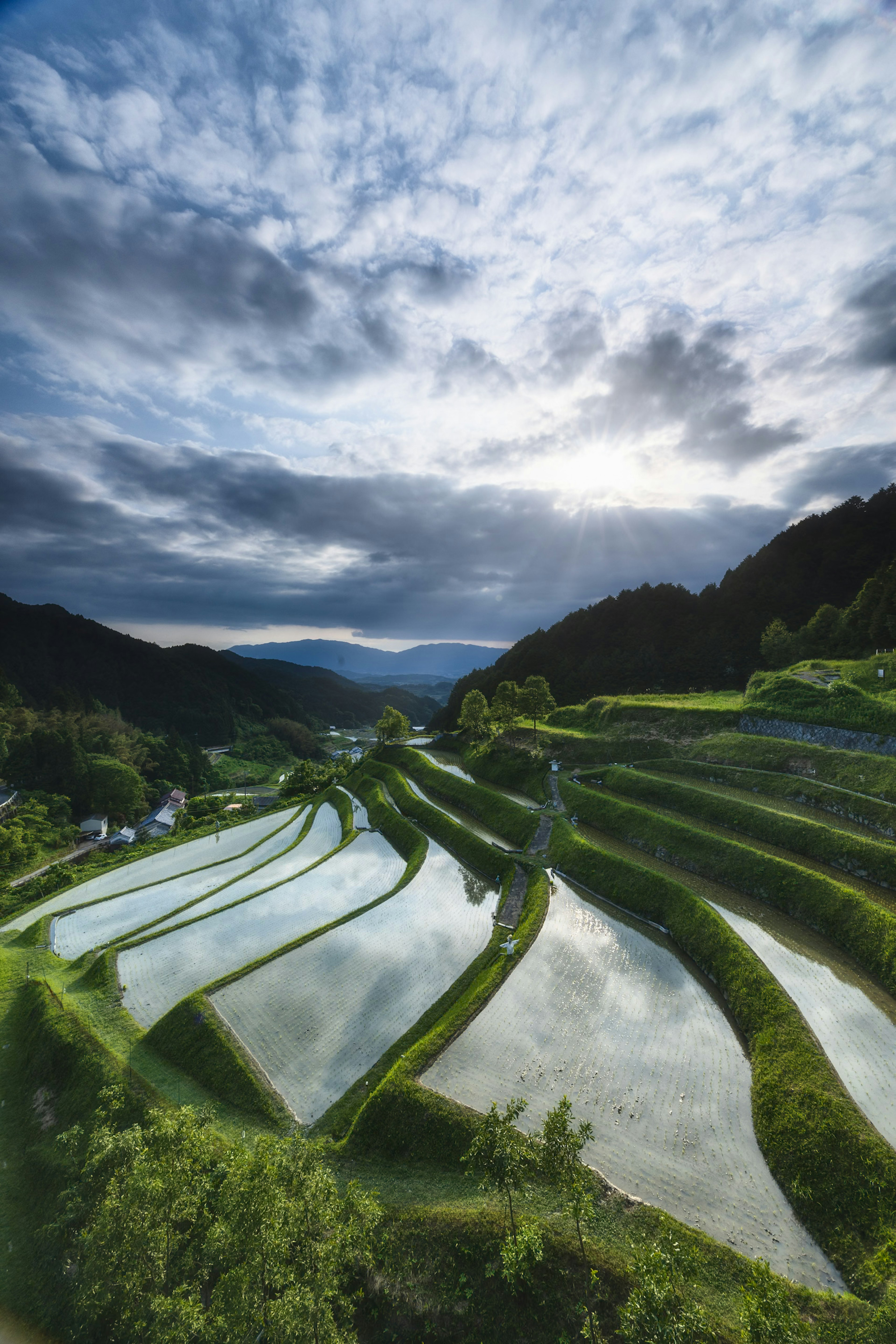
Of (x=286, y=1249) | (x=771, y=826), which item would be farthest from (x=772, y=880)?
(x=286, y=1249)

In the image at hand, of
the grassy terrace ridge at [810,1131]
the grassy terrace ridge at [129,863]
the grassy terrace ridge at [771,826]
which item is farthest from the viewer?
the grassy terrace ridge at [129,863]

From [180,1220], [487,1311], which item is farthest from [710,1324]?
[180,1220]

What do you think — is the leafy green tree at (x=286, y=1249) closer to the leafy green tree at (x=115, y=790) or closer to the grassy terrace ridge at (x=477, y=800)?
the grassy terrace ridge at (x=477, y=800)

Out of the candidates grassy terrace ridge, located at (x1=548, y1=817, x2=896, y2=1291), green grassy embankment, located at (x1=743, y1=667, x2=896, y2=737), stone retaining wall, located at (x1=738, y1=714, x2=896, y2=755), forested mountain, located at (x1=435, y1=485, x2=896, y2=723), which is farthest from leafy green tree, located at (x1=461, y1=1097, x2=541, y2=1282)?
forested mountain, located at (x1=435, y1=485, x2=896, y2=723)

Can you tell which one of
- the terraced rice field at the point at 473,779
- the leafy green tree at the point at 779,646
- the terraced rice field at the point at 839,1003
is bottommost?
the terraced rice field at the point at 839,1003

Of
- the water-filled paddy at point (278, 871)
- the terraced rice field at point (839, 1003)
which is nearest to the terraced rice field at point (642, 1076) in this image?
the terraced rice field at point (839, 1003)
